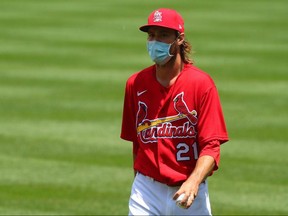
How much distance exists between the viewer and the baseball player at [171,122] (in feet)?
21.5

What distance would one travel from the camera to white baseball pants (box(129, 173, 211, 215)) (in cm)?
668

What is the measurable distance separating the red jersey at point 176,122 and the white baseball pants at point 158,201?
74 millimetres

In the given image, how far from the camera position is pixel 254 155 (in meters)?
11.3

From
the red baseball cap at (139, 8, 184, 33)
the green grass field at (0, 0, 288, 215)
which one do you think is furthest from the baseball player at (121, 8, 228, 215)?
the green grass field at (0, 0, 288, 215)

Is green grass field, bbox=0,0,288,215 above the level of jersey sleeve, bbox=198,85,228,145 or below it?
below

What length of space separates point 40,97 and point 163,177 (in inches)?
289

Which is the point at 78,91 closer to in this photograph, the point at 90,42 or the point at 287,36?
the point at 90,42

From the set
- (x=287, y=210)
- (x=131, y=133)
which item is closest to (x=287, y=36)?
(x=287, y=210)

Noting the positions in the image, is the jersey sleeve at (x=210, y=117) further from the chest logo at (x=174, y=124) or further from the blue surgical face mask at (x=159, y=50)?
the blue surgical face mask at (x=159, y=50)

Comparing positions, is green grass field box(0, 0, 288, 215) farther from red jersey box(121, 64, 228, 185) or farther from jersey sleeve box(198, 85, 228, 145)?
jersey sleeve box(198, 85, 228, 145)

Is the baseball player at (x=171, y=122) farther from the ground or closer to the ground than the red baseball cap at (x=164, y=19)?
closer to the ground

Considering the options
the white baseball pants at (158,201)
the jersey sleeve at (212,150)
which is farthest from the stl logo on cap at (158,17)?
the white baseball pants at (158,201)

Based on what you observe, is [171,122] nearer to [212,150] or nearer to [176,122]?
[176,122]

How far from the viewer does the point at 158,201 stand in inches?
264
